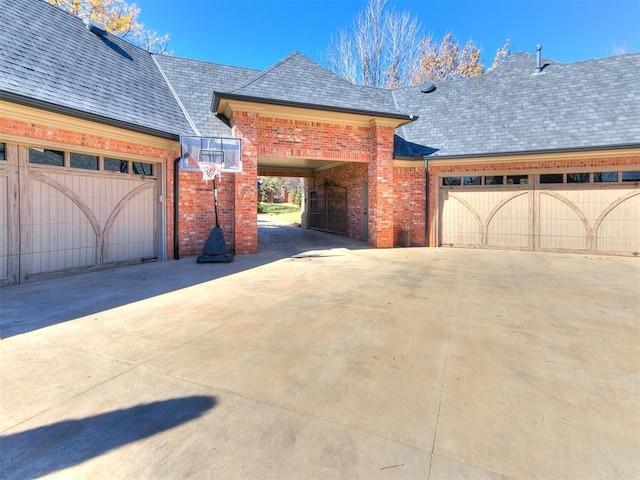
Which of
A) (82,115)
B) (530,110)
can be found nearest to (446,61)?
(530,110)

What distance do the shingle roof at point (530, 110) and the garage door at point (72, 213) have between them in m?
8.82

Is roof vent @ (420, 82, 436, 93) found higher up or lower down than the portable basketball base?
higher up

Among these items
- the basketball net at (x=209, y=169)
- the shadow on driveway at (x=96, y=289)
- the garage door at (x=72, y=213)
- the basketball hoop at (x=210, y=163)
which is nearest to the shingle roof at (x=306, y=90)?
the basketball hoop at (x=210, y=163)

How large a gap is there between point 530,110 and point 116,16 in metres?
22.0

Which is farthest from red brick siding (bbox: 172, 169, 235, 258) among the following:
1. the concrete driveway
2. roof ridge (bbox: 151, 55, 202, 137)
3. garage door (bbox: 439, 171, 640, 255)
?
garage door (bbox: 439, 171, 640, 255)

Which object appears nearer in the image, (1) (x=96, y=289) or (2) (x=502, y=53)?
(1) (x=96, y=289)

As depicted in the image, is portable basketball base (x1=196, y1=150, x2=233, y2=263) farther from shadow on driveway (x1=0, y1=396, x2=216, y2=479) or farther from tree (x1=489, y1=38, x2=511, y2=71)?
tree (x1=489, y1=38, x2=511, y2=71)

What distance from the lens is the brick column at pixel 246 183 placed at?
9.89 m

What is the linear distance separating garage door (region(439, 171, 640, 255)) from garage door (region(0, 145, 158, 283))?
32.4 ft

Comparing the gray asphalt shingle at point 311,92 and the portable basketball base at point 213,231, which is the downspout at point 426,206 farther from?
the portable basketball base at point 213,231

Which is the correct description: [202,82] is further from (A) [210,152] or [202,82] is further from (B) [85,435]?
(B) [85,435]

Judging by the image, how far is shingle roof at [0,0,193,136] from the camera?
666cm

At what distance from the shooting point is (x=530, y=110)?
1208cm

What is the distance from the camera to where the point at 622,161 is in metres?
10.1
